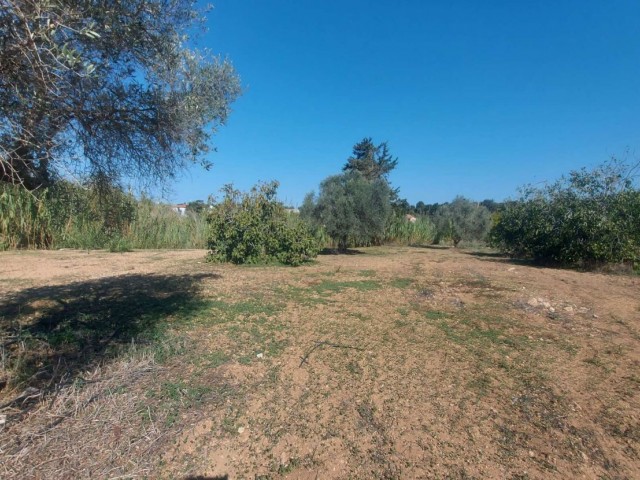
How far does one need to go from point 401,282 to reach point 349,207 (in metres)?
6.40

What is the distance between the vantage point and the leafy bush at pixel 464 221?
20.0 meters

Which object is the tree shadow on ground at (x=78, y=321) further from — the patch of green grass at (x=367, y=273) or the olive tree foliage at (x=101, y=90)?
the patch of green grass at (x=367, y=273)

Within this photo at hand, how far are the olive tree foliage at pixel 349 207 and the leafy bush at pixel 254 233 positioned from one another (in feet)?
9.84

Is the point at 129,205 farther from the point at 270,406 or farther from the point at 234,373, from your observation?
the point at 270,406

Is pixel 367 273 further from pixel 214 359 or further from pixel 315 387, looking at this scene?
pixel 315 387

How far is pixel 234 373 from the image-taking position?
11.2 feet

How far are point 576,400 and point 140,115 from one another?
4645mm

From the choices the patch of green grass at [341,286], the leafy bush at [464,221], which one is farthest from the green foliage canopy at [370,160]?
the patch of green grass at [341,286]

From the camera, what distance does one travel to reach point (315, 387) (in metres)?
3.22

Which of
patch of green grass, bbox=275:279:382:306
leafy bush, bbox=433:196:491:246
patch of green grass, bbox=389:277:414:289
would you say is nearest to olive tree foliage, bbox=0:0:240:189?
patch of green grass, bbox=275:279:382:306

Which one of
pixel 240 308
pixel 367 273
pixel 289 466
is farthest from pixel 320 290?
pixel 289 466

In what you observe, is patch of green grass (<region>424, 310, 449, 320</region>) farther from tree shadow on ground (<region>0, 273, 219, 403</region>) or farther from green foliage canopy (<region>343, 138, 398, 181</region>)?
green foliage canopy (<region>343, 138, 398, 181</region>)

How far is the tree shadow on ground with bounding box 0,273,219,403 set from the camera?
3248 mm

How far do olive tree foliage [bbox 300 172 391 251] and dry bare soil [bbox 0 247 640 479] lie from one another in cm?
770
